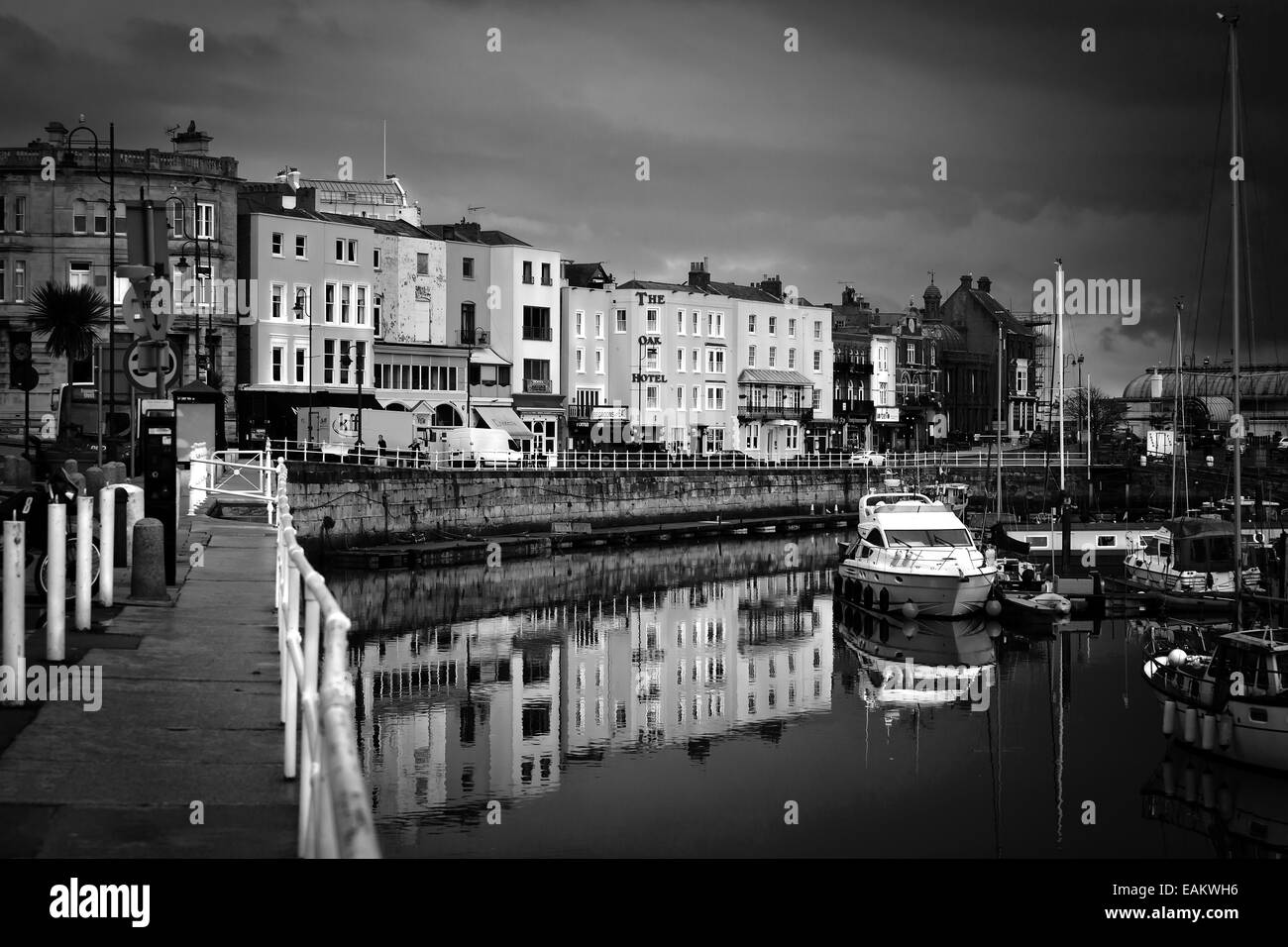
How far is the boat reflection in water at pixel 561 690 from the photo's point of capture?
25.4 m

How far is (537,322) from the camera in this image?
89.3 m

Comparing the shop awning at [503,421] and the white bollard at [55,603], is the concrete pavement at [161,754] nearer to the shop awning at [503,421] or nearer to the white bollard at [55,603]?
the white bollard at [55,603]

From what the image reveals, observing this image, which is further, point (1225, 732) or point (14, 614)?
point (1225, 732)

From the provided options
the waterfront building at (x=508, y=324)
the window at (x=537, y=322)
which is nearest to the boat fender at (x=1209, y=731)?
the waterfront building at (x=508, y=324)

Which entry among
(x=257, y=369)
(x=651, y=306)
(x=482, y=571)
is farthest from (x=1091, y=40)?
(x=651, y=306)

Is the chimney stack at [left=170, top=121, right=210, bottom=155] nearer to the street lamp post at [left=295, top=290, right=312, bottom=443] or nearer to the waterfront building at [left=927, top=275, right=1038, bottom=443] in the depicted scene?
the street lamp post at [left=295, top=290, right=312, bottom=443]

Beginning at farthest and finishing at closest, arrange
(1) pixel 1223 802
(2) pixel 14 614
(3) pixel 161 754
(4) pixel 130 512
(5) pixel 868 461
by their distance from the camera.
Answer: (5) pixel 868 461 < (1) pixel 1223 802 < (4) pixel 130 512 < (2) pixel 14 614 < (3) pixel 161 754

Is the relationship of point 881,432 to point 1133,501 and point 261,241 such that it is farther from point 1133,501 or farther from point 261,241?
point 261,241

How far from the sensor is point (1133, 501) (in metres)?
94.8

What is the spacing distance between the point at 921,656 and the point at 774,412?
66206 millimetres

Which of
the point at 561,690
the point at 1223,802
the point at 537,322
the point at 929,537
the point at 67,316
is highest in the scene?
the point at 537,322

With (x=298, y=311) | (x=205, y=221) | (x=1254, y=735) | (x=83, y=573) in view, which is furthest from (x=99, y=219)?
(x=83, y=573)

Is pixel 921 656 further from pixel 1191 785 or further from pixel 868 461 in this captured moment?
pixel 868 461
